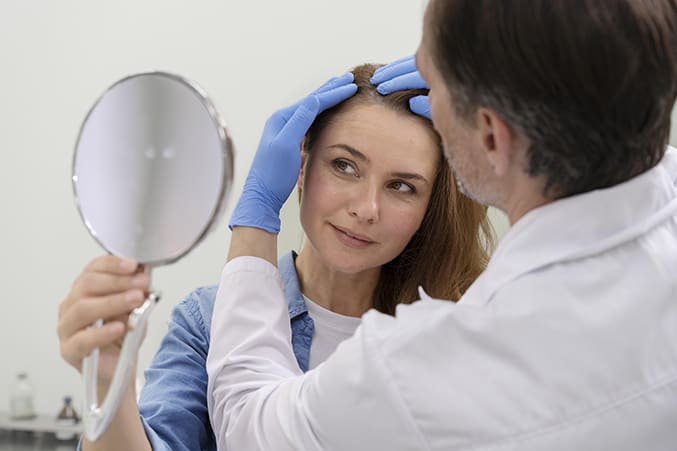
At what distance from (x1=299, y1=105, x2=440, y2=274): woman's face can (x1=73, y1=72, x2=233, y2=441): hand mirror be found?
597mm

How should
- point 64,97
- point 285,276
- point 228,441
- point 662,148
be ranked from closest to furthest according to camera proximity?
1. point 662,148
2. point 228,441
3. point 285,276
4. point 64,97

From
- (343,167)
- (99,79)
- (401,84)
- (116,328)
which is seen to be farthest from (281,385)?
(99,79)

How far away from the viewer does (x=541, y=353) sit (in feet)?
2.60

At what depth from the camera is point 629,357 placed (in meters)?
0.79

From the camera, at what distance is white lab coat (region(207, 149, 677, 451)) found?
79 centimetres

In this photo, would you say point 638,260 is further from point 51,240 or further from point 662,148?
point 51,240

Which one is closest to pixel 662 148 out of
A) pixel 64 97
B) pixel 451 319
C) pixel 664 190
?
pixel 664 190

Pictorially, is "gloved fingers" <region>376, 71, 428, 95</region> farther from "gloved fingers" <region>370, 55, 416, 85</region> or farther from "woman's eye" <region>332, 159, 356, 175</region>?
"woman's eye" <region>332, 159, 356, 175</region>

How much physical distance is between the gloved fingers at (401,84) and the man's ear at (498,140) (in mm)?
554

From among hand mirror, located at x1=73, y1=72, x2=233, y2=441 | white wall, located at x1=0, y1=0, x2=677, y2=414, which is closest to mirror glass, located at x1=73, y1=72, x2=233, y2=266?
hand mirror, located at x1=73, y1=72, x2=233, y2=441

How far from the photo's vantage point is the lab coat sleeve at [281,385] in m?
0.83

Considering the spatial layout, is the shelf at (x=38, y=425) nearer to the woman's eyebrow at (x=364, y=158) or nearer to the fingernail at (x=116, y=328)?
the woman's eyebrow at (x=364, y=158)

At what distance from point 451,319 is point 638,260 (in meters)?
0.19

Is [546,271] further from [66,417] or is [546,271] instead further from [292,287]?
[66,417]
